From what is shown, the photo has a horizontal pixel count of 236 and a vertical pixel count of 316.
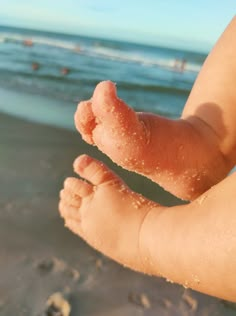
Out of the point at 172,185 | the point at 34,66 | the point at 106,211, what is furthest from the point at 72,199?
the point at 34,66

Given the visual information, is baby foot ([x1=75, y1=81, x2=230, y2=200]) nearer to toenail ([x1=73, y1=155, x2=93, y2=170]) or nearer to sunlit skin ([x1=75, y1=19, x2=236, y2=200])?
sunlit skin ([x1=75, y1=19, x2=236, y2=200])

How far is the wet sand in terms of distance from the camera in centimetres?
127

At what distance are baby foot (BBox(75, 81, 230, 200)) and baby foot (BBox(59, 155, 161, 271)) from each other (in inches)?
4.5

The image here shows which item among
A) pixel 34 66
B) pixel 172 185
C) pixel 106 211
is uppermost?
pixel 172 185

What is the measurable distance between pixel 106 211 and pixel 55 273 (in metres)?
0.26

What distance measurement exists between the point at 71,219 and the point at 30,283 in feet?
0.87

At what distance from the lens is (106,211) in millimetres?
1297

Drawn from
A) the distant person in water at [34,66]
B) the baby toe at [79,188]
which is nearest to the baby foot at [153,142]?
the baby toe at [79,188]

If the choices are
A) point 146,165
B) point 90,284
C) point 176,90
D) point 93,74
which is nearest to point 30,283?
point 90,284

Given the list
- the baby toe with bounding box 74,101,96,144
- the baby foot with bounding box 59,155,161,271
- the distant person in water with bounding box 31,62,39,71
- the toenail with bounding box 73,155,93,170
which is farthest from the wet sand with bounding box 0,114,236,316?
the distant person in water with bounding box 31,62,39,71

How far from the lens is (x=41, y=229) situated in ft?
5.35

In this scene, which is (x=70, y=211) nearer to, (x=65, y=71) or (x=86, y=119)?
(x=86, y=119)

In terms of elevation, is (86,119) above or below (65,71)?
above

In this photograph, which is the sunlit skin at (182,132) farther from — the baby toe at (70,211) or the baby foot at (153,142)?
the baby toe at (70,211)
